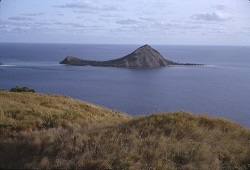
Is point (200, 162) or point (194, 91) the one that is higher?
point (200, 162)

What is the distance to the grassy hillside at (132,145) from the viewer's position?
33.6ft

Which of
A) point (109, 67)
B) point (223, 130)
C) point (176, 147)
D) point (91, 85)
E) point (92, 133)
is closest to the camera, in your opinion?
point (176, 147)

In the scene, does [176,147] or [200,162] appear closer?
[200,162]

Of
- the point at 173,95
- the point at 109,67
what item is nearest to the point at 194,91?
the point at 173,95

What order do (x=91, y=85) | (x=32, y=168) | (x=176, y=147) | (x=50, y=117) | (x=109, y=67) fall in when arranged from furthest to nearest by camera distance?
(x=109, y=67) < (x=91, y=85) < (x=50, y=117) < (x=176, y=147) < (x=32, y=168)

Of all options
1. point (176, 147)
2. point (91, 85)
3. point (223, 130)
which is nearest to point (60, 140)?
point (176, 147)

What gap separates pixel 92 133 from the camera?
12.5 m

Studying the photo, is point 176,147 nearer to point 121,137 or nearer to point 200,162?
point 200,162

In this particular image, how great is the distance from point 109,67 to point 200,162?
594 feet

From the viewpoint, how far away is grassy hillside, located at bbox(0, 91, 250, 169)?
1025cm

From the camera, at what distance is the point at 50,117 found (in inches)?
608

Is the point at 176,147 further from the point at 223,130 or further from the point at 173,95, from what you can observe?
the point at 173,95

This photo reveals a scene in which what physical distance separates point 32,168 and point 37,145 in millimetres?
1480

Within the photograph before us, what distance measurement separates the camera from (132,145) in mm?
11273
